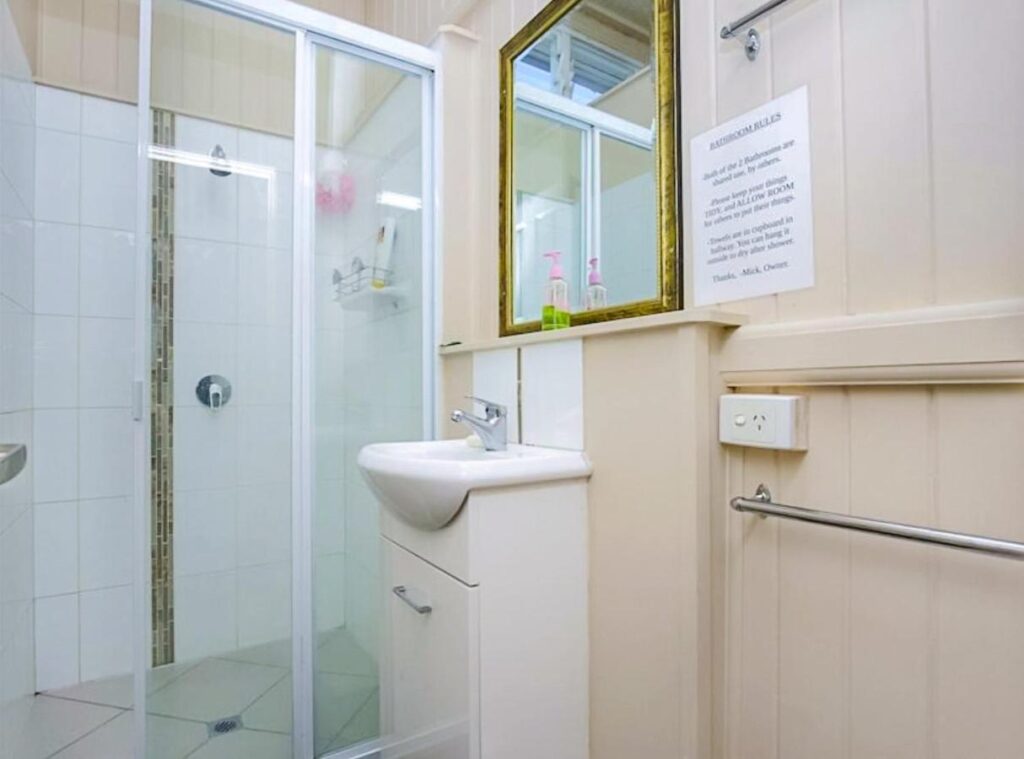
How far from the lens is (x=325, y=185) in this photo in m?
1.62

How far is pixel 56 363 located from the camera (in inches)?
71.2

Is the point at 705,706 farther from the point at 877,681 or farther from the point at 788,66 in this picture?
the point at 788,66

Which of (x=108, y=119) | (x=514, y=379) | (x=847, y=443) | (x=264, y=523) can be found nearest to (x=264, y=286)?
(x=264, y=523)

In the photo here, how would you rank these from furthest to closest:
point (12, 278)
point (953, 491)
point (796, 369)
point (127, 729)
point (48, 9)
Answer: point (48, 9) → point (127, 729) → point (12, 278) → point (796, 369) → point (953, 491)

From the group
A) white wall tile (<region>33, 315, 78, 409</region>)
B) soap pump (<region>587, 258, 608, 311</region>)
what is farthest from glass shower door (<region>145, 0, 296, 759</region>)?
soap pump (<region>587, 258, 608, 311</region>)

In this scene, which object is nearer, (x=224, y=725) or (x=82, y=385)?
(x=224, y=725)

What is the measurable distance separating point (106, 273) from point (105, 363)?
1.02ft

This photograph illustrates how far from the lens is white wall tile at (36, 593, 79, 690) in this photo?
70.4 inches

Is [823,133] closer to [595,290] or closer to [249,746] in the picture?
[595,290]

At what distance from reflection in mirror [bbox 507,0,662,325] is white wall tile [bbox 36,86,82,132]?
5.05ft

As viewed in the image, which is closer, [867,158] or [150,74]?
[867,158]

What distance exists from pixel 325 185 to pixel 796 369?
Answer: 1394mm

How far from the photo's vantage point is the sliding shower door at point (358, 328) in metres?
1.54

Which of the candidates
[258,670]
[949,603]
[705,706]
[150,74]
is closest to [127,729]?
[258,670]
